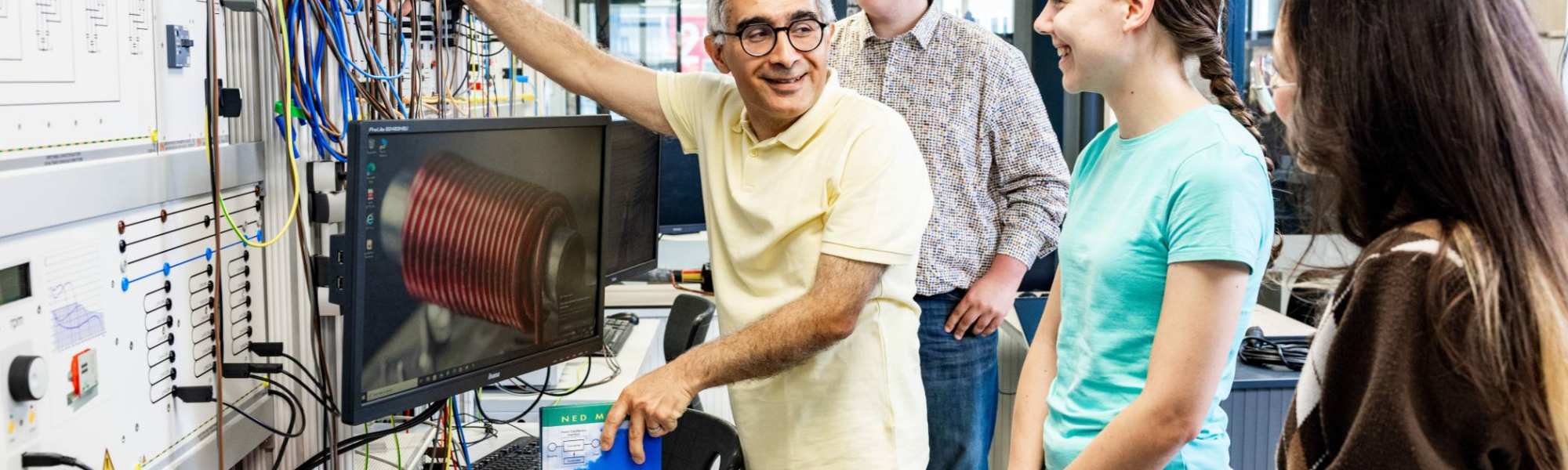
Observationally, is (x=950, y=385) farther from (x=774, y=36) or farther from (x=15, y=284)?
(x=15, y=284)

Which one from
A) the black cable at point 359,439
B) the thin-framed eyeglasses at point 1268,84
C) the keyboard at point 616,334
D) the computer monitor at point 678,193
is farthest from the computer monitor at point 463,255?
the computer monitor at point 678,193

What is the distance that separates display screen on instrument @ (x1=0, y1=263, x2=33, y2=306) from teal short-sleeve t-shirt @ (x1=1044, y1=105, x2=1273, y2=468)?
1.04 meters

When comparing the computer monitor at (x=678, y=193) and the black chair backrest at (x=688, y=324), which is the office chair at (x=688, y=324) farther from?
the computer monitor at (x=678, y=193)

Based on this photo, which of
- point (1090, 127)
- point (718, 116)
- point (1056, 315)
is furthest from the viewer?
point (1090, 127)

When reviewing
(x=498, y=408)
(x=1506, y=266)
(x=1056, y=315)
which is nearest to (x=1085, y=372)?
(x=1056, y=315)

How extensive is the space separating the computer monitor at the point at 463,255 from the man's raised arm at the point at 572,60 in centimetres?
10

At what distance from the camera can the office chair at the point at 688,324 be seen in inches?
96.3

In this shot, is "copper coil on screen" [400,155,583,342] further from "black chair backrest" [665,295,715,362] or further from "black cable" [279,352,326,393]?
"black chair backrest" [665,295,715,362]

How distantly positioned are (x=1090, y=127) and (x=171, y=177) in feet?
11.0

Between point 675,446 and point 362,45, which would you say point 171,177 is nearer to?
point 362,45

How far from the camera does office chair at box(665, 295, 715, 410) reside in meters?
2.45

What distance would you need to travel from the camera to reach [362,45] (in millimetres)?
1607

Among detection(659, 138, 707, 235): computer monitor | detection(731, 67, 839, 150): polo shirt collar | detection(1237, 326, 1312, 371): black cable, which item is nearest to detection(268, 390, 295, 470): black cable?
detection(731, 67, 839, 150): polo shirt collar

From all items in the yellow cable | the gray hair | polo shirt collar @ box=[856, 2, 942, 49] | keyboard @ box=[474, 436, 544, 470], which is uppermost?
polo shirt collar @ box=[856, 2, 942, 49]
